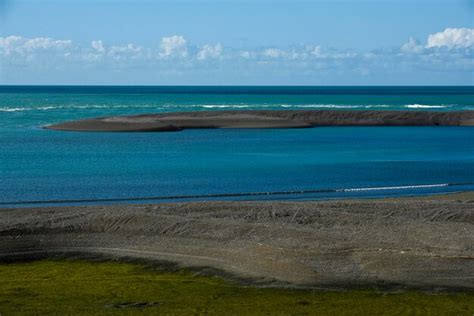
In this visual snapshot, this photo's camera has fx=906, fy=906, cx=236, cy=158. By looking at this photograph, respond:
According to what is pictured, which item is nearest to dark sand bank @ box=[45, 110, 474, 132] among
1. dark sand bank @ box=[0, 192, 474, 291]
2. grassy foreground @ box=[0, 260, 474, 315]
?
dark sand bank @ box=[0, 192, 474, 291]

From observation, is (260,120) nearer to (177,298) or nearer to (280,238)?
(280,238)

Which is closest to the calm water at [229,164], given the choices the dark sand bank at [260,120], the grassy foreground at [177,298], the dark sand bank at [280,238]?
the dark sand bank at [260,120]

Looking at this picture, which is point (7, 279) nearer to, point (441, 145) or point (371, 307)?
point (371, 307)

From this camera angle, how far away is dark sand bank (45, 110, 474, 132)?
280 ft

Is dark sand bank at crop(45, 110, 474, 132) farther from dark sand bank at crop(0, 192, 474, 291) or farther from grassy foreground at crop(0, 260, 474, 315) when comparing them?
grassy foreground at crop(0, 260, 474, 315)

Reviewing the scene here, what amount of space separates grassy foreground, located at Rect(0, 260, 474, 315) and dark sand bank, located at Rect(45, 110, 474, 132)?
197 feet

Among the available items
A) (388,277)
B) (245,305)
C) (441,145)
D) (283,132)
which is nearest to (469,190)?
(388,277)

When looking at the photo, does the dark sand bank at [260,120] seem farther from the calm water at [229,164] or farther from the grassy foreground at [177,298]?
the grassy foreground at [177,298]

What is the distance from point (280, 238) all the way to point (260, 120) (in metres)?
65.6

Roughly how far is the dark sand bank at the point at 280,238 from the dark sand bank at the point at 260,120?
2077 inches

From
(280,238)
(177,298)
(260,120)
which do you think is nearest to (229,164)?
(280,238)

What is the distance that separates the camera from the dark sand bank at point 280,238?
2325 cm

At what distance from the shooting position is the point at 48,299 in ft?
69.2

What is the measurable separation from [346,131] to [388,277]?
64382mm
